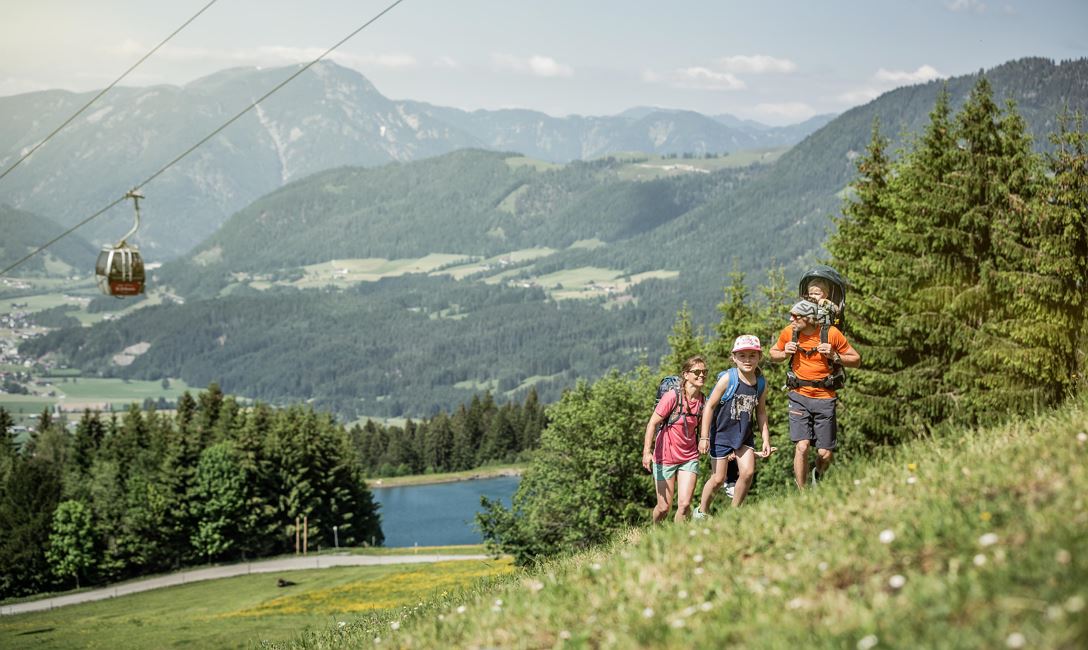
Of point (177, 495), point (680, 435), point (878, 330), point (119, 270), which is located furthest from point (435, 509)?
point (680, 435)

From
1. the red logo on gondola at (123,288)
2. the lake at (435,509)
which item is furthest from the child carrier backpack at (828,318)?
the lake at (435,509)

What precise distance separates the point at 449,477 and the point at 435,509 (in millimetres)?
28138

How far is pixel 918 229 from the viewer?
85.5ft

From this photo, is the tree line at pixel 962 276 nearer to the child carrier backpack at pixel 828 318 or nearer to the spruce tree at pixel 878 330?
the spruce tree at pixel 878 330

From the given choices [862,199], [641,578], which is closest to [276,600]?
[862,199]

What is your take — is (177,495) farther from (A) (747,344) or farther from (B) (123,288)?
(A) (747,344)

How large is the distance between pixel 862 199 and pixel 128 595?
53.0 metres

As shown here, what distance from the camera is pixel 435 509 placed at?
134250mm

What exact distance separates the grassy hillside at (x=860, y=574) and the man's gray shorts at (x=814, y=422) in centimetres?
170

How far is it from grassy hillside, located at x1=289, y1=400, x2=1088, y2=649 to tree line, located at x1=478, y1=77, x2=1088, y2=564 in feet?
40.3

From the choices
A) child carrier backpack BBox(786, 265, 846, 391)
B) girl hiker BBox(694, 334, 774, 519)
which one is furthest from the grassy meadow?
child carrier backpack BBox(786, 265, 846, 391)

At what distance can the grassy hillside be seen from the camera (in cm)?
530

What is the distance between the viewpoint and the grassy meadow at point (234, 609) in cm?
3453

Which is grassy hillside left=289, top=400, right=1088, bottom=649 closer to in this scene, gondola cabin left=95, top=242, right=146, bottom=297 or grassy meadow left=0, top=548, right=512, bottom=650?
gondola cabin left=95, top=242, right=146, bottom=297
